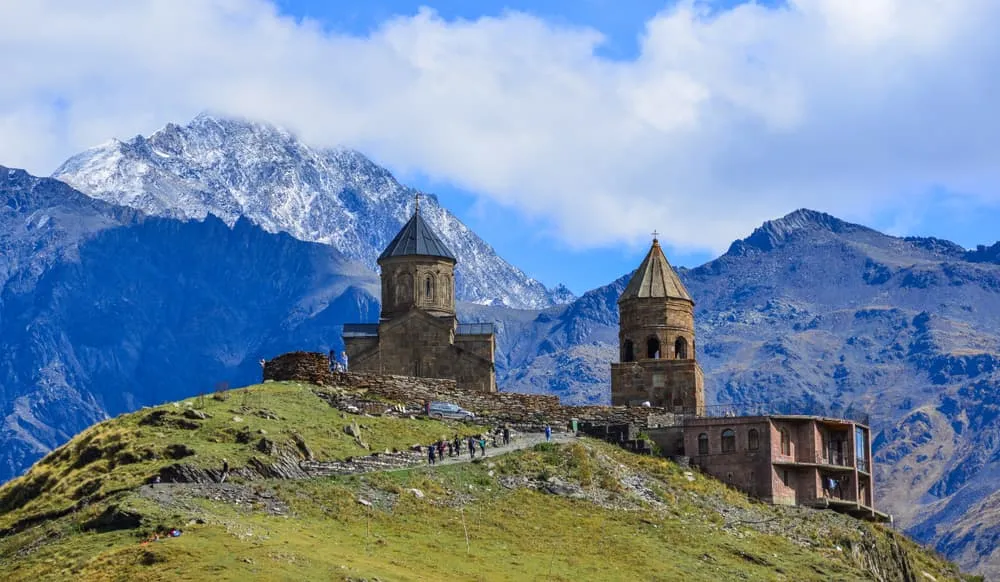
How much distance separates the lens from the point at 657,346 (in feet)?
350

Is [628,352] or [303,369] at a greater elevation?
[628,352]

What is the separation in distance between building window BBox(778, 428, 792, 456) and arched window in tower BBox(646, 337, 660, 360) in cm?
1403

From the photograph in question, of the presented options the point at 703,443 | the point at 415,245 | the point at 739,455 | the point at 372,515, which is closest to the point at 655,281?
the point at 703,443

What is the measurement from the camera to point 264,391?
91.1 meters

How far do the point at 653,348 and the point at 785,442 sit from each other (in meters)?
15.3

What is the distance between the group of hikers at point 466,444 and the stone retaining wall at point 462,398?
11.4ft

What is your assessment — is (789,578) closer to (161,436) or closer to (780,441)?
(780,441)

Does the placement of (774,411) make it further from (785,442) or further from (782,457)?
(782,457)

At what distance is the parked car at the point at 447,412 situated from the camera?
95.5 meters

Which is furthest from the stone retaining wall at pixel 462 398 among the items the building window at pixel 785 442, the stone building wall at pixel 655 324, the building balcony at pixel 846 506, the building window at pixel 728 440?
the building balcony at pixel 846 506

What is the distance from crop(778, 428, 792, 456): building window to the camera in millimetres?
93312

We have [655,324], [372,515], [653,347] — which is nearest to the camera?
[372,515]

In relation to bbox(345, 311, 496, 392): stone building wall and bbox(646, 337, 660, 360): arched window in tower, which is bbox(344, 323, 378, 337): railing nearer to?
bbox(345, 311, 496, 392): stone building wall

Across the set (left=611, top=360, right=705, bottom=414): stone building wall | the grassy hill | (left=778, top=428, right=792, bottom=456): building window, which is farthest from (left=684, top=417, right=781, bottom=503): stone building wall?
(left=611, top=360, right=705, bottom=414): stone building wall
